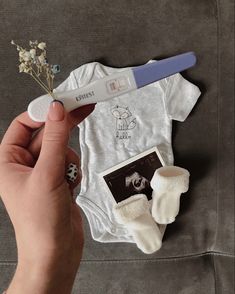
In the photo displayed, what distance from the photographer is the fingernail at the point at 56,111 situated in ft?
1.83

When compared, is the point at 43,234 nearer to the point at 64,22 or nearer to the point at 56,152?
the point at 56,152

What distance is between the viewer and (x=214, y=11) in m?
1.01

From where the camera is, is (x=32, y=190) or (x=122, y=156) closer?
(x=32, y=190)

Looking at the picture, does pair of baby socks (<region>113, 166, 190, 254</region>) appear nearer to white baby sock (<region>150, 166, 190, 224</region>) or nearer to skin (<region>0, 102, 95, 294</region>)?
white baby sock (<region>150, 166, 190, 224</region>)

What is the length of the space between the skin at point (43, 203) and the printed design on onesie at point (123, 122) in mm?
391

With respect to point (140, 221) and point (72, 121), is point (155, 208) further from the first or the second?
point (72, 121)

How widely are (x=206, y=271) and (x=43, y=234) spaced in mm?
594

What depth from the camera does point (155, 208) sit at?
1006mm

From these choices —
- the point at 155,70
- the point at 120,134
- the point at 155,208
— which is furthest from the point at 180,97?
the point at 155,70

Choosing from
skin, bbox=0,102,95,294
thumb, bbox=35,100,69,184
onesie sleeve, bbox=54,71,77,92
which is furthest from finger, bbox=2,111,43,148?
onesie sleeve, bbox=54,71,77,92

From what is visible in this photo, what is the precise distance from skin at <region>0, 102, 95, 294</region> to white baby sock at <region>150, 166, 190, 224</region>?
36cm

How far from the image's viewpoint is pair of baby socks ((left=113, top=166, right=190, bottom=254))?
3.17ft

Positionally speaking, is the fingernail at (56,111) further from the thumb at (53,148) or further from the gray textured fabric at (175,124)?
the gray textured fabric at (175,124)

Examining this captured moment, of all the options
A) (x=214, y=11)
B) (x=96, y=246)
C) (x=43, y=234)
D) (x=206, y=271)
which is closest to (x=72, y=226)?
(x=43, y=234)
